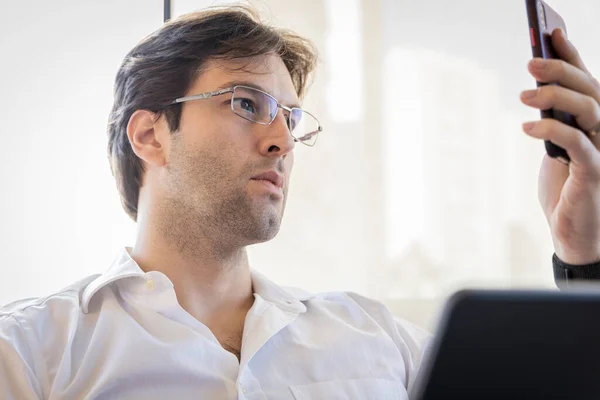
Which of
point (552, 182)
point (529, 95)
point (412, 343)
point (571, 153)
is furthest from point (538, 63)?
point (412, 343)

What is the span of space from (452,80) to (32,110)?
1.42m

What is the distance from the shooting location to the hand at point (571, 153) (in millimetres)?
1013

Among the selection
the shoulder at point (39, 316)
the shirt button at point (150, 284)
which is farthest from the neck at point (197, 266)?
the shoulder at point (39, 316)

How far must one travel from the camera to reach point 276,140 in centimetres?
152

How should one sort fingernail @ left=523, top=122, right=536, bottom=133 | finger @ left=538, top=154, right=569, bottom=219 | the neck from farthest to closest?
the neck < finger @ left=538, top=154, right=569, bottom=219 < fingernail @ left=523, top=122, right=536, bottom=133

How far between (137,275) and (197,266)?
0.19 metres

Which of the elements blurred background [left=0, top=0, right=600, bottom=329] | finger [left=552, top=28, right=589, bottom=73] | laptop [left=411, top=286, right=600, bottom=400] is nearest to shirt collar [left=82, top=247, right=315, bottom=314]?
blurred background [left=0, top=0, right=600, bottom=329]

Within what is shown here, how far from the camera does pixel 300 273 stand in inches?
91.0

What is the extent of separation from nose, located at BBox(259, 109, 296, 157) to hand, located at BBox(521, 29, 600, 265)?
0.62 m

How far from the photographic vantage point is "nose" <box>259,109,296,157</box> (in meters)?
1.52

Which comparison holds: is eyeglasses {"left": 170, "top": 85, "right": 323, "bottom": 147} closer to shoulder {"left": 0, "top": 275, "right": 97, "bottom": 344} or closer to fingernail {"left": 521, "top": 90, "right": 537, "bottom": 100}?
shoulder {"left": 0, "top": 275, "right": 97, "bottom": 344}

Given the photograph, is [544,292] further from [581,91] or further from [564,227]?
[564,227]

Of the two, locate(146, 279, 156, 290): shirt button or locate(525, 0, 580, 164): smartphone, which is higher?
locate(525, 0, 580, 164): smartphone

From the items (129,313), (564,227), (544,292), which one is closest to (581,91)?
(564,227)
